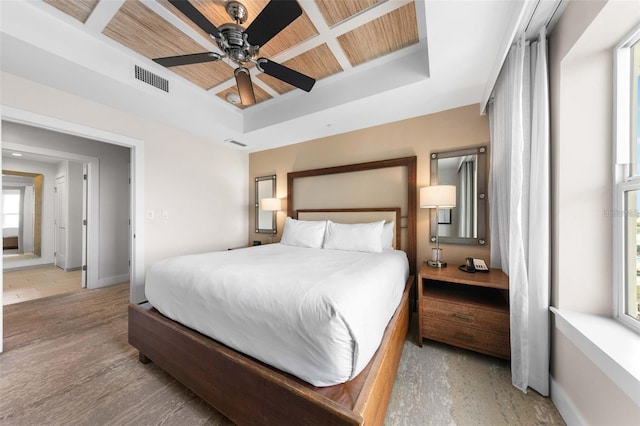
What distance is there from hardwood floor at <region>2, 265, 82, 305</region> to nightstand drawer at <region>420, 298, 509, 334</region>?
5.03 metres

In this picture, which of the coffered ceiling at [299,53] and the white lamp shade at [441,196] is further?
the white lamp shade at [441,196]

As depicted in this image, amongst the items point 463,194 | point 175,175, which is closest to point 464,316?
point 463,194

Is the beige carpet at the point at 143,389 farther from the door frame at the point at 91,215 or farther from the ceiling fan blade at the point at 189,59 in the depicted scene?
the ceiling fan blade at the point at 189,59

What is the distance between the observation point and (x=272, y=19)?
131 cm

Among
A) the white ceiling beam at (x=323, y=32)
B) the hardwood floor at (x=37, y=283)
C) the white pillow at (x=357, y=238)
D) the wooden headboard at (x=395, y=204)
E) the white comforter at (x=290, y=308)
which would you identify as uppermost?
the white ceiling beam at (x=323, y=32)

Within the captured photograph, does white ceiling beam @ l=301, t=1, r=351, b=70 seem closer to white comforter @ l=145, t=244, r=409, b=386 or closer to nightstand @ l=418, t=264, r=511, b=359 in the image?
white comforter @ l=145, t=244, r=409, b=386

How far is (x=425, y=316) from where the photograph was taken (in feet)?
6.50

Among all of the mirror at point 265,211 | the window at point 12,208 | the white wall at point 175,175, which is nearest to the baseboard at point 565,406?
the mirror at point 265,211

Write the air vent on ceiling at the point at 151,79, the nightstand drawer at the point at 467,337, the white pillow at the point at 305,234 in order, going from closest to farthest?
the nightstand drawer at the point at 467,337
the air vent on ceiling at the point at 151,79
the white pillow at the point at 305,234

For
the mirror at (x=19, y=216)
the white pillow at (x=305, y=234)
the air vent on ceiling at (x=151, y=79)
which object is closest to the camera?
the air vent on ceiling at (x=151, y=79)

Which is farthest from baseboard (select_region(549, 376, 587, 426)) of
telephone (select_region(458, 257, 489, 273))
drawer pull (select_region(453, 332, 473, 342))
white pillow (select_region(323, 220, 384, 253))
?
white pillow (select_region(323, 220, 384, 253))

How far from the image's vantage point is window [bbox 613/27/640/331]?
1167 millimetres

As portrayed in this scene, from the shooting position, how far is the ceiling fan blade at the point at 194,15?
3.70 feet

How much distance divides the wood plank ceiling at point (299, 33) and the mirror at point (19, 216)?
23.6ft
